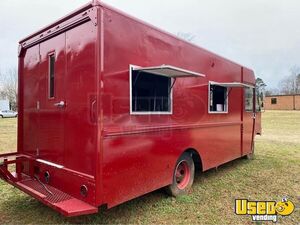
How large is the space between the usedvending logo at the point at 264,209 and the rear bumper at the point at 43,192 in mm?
2656

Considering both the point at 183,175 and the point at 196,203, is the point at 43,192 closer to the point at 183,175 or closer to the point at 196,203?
the point at 196,203

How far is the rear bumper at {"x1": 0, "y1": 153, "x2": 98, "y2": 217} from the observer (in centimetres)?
343

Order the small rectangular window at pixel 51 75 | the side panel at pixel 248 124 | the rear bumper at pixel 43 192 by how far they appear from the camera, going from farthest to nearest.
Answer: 1. the side panel at pixel 248 124
2. the small rectangular window at pixel 51 75
3. the rear bumper at pixel 43 192

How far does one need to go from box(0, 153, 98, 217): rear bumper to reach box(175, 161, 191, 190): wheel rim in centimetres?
231

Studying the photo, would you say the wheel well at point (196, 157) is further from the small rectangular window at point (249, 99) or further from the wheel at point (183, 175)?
the small rectangular window at point (249, 99)

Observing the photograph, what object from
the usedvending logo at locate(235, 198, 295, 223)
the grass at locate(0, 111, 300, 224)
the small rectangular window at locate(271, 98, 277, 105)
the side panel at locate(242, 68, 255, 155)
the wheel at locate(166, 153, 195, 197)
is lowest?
the usedvending logo at locate(235, 198, 295, 223)

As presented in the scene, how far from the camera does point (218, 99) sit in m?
6.74

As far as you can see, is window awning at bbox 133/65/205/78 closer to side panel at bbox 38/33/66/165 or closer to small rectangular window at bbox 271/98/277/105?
side panel at bbox 38/33/66/165

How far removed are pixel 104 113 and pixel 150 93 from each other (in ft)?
3.67

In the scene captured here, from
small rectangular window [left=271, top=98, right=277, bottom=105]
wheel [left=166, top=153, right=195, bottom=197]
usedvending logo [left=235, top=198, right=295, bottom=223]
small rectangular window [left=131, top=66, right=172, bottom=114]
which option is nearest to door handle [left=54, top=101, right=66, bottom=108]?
small rectangular window [left=131, top=66, right=172, bottom=114]

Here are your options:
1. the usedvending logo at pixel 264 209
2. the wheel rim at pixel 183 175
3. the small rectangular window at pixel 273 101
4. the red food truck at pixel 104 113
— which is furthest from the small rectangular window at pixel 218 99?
the small rectangular window at pixel 273 101

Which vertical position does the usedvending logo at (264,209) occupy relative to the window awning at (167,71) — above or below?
below

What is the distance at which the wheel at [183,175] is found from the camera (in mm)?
5205

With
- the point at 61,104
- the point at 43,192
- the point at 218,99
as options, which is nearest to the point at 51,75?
the point at 61,104
